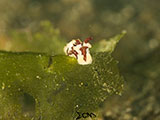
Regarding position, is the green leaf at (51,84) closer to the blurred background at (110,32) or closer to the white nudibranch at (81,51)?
the white nudibranch at (81,51)

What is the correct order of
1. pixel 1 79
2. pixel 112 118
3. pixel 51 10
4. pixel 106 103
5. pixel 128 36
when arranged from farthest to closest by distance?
pixel 51 10 < pixel 128 36 < pixel 106 103 < pixel 112 118 < pixel 1 79

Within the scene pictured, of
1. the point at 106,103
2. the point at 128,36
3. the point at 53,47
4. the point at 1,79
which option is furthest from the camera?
the point at 128,36

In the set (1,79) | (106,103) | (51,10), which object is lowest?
(1,79)

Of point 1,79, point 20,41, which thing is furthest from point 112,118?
point 20,41

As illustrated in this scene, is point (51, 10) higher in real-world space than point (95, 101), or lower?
higher

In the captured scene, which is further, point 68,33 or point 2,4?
point 2,4

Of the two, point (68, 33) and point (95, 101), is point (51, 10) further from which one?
point (95, 101)
